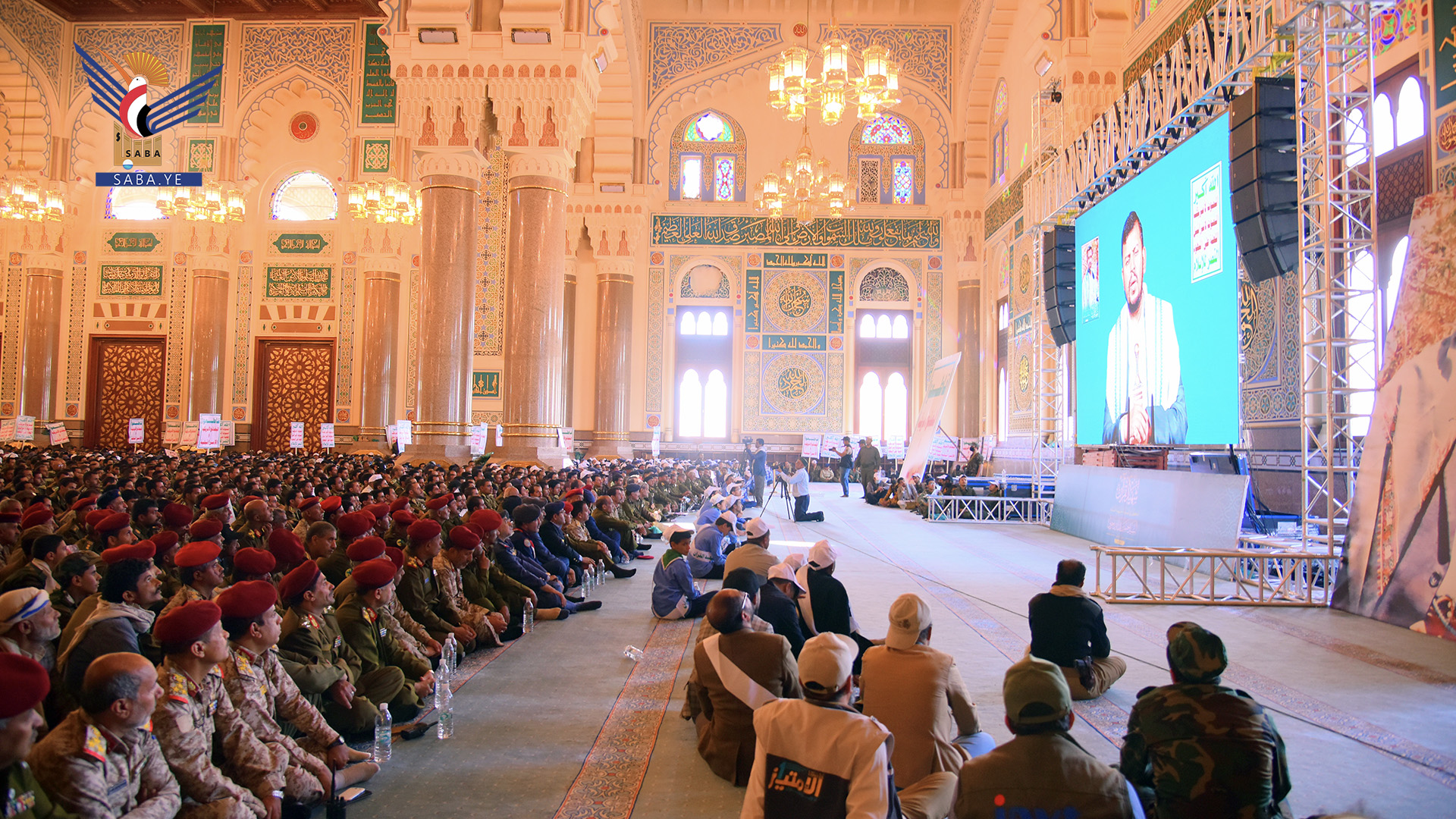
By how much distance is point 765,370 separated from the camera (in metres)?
18.2

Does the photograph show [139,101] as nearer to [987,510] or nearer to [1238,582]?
[987,510]

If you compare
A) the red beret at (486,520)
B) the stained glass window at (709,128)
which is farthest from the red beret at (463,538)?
the stained glass window at (709,128)

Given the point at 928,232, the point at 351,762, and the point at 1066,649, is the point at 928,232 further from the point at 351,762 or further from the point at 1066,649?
the point at 351,762

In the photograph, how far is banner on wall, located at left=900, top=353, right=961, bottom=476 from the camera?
11.4m

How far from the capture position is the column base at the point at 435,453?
9.97m

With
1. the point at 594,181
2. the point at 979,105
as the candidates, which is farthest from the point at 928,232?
the point at 594,181

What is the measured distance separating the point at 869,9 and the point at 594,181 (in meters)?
6.61

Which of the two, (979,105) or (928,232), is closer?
(979,105)

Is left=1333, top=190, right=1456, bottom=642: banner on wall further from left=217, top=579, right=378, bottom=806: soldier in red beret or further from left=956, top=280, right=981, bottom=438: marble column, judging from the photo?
left=956, top=280, right=981, bottom=438: marble column

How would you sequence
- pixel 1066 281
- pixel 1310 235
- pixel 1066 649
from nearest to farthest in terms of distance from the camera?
1. pixel 1066 649
2. pixel 1310 235
3. pixel 1066 281

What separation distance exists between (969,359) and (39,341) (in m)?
17.1

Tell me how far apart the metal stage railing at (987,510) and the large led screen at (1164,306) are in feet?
4.12

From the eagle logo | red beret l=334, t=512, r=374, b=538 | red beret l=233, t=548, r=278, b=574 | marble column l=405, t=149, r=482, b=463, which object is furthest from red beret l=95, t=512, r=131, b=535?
the eagle logo

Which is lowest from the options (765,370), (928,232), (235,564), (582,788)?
(582,788)
